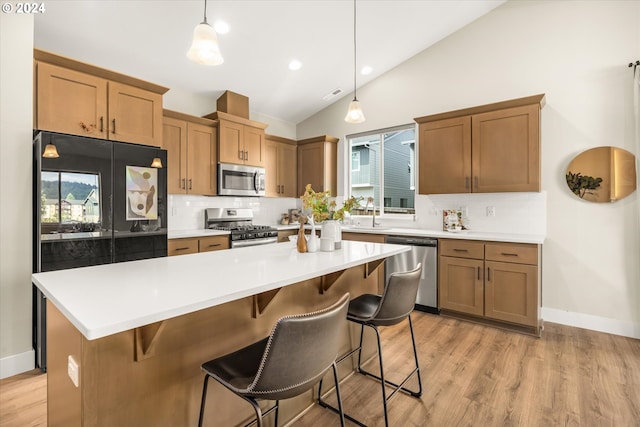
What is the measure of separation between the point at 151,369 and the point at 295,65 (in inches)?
151

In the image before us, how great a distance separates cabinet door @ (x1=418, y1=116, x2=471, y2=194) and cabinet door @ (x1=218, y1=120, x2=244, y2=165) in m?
2.40

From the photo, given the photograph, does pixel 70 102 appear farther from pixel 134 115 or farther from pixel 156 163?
pixel 156 163

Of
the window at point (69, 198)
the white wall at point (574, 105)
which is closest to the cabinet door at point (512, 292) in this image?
the white wall at point (574, 105)

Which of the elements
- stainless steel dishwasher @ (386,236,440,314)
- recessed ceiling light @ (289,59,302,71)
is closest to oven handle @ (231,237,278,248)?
stainless steel dishwasher @ (386,236,440,314)

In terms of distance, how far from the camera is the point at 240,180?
439 cm

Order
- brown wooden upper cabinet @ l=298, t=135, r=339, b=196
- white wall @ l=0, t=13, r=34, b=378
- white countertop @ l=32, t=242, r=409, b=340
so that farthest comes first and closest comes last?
brown wooden upper cabinet @ l=298, t=135, r=339, b=196, white wall @ l=0, t=13, r=34, b=378, white countertop @ l=32, t=242, r=409, b=340

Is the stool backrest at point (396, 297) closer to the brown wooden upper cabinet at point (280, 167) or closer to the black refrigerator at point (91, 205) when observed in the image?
the black refrigerator at point (91, 205)

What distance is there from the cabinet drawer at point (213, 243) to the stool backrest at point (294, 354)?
9.11 ft

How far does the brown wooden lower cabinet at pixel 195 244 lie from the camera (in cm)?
338

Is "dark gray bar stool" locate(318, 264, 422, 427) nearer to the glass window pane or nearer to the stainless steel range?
the stainless steel range

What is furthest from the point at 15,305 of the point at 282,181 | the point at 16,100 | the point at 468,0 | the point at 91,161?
the point at 468,0

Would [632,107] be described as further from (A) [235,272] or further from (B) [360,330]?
(A) [235,272]

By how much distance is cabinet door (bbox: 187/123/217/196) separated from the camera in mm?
3914

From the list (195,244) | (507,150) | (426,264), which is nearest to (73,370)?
(195,244)
